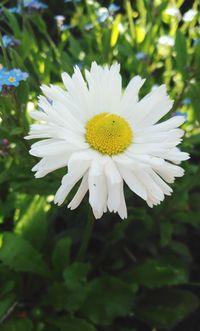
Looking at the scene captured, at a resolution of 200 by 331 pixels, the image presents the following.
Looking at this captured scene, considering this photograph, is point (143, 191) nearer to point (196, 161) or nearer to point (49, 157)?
point (49, 157)

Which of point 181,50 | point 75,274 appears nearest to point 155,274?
point 75,274

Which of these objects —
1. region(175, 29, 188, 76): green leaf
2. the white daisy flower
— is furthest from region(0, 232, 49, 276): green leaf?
region(175, 29, 188, 76): green leaf

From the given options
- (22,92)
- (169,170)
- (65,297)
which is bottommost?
(65,297)

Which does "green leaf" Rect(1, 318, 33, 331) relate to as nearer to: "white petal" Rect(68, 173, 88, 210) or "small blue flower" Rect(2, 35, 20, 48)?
"white petal" Rect(68, 173, 88, 210)

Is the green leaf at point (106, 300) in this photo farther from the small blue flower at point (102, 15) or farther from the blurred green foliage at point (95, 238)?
the small blue flower at point (102, 15)

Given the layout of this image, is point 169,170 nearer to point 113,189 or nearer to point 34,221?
point 113,189

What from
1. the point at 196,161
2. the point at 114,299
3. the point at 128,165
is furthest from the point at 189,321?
the point at 128,165
